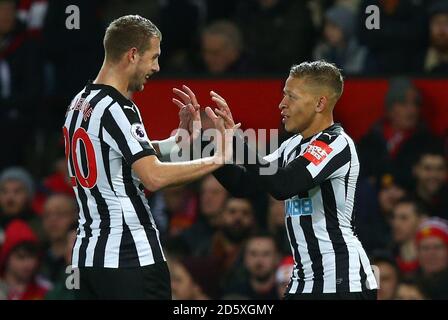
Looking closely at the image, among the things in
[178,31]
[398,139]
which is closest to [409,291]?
[398,139]

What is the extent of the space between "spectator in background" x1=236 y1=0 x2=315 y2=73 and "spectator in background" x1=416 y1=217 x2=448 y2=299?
230 centimetres

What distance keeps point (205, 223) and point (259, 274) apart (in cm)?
102

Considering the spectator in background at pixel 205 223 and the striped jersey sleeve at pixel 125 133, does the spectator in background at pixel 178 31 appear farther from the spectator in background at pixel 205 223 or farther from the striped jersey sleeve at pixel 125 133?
the striped jersey sleeve at pixel 125 133

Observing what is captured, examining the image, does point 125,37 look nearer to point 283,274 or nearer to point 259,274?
point 283,274

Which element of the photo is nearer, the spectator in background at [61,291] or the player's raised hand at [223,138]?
the player's raised hand at [223,138]

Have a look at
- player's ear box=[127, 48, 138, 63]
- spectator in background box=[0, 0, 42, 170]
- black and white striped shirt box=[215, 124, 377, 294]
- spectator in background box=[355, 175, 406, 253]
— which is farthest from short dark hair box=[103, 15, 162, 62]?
spectator in background box=[0, 0, 42, 170]

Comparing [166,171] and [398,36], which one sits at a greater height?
[398,36]

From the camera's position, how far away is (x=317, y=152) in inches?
247

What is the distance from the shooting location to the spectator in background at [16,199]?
34.2 feet

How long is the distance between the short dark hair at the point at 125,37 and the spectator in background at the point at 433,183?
4.02 m

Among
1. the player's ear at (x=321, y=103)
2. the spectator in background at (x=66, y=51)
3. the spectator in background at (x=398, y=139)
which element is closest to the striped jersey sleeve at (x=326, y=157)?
the player's ear at (x=321, y=103)

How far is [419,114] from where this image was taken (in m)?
10.1

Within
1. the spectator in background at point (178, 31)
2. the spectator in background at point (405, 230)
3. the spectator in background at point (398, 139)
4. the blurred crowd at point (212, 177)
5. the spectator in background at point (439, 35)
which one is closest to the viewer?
the blurred crowd at point (212, 177)
